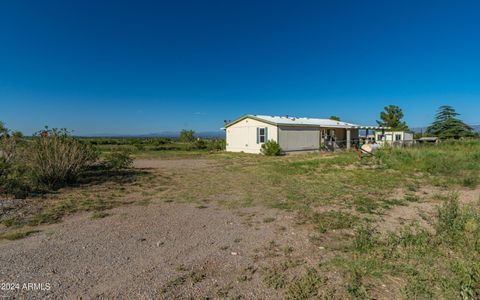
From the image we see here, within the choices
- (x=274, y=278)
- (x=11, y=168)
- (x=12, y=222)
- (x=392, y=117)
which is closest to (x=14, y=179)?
(x=11, y=168)

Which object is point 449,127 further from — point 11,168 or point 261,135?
point 11,168

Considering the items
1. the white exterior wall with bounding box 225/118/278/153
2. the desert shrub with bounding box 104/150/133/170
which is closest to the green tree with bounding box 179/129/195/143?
the white exterior wall with bounding box 225/118/278/153

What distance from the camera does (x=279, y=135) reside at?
17422 mm

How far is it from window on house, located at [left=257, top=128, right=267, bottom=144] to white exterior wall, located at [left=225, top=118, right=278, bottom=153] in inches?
9.3

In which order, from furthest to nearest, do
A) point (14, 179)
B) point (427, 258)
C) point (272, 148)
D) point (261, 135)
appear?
1. point (261, 135)
2. point (272, 148)
3. point (14, 179)
4. point (427, 258)

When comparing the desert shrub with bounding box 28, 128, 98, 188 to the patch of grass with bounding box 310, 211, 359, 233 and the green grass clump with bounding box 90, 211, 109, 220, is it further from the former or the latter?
the patch of grass with bounding box 310, 211, 359, 233

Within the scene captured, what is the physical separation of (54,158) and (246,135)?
1418 centimetres

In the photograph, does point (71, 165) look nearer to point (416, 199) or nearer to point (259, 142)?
point (416, 199)

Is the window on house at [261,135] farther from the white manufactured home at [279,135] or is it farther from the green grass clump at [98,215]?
the green grass clump at [98,215]

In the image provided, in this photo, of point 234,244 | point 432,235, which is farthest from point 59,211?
point 432,235

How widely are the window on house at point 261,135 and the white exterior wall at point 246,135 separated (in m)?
0.24

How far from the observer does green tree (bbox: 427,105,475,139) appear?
72.9 feet

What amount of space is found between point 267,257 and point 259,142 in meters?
15.6

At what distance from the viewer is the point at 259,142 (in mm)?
18438
